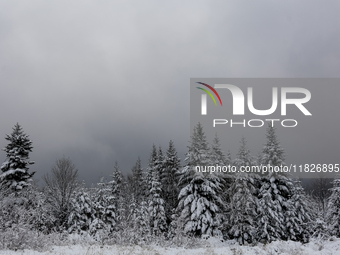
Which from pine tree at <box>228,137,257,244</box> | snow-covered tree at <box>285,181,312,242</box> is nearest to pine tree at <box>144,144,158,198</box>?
pine tree at <box>228,137,257,244</box>

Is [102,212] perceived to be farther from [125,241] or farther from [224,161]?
[125,241]

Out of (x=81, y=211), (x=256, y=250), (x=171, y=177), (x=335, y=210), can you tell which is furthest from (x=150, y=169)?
(x=256, y=250)

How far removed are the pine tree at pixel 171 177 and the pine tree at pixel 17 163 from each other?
17693mm

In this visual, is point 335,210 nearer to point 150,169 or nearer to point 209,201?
point 209,201

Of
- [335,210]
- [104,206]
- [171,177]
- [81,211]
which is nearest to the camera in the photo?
[335,210]

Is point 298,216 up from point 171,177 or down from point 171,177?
down

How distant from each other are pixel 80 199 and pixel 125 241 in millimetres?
20863

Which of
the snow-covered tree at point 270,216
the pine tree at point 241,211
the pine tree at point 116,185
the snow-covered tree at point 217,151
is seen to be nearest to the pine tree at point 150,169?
the pine tree at point 116,185

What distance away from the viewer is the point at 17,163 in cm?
2927

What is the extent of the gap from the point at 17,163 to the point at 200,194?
19.8 m

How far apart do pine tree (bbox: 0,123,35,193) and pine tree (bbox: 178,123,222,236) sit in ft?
55.4

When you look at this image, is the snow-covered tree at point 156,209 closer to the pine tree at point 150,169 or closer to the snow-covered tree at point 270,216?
the pine tree at point 150,169

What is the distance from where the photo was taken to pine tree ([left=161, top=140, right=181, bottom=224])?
3894 centimetres

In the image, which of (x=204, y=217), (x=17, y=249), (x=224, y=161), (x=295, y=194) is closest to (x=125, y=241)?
(x=17, y=249)
